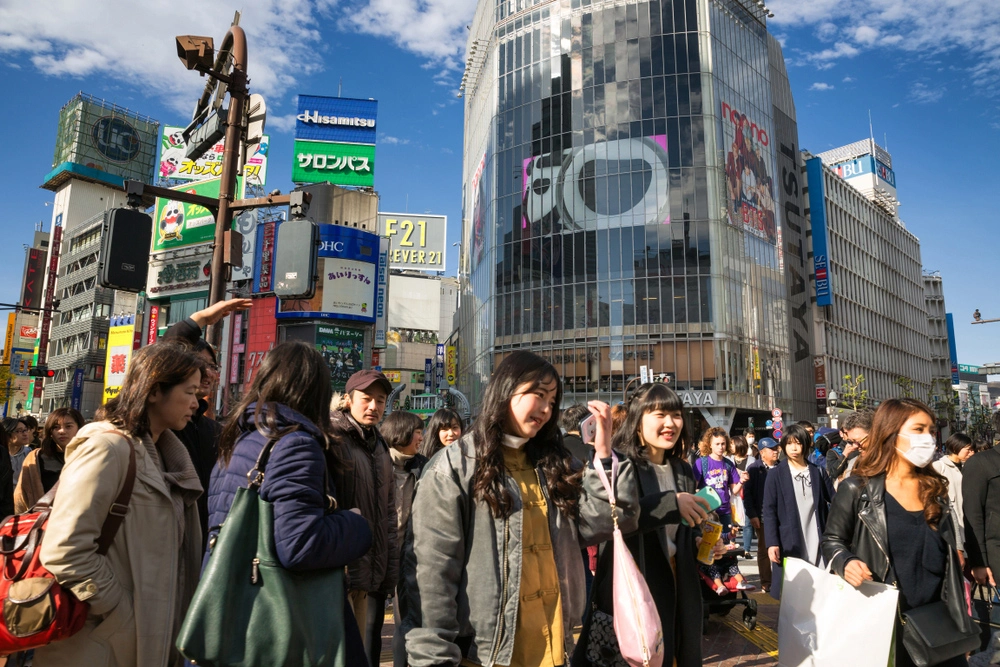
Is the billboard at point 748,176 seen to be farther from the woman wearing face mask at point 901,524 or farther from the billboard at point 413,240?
the billboard at point 413,240

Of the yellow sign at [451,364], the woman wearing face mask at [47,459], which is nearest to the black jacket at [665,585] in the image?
the woman wearing face mask at [47,459]

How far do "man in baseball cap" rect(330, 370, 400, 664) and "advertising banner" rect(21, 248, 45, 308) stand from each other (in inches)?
3467

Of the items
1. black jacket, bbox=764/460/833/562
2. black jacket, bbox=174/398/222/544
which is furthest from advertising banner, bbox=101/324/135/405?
black jacket, bbox=764/460/833/562

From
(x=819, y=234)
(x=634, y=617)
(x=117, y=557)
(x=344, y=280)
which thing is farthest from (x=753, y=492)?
(x=819, y=234)

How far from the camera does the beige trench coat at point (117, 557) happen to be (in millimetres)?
2369

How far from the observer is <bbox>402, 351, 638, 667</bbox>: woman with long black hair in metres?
2.34

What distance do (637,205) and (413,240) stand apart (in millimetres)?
42840

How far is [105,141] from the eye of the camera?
85.6 metres

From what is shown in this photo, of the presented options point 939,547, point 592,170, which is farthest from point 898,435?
point 592,170

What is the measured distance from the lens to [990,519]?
429 cm

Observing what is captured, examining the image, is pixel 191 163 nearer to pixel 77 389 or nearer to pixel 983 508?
pixel 77 389

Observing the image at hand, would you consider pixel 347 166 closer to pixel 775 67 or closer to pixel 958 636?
pixel 775 67

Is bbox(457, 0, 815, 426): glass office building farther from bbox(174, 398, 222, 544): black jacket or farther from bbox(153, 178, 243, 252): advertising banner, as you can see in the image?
bbox(174, 398, 222, 544): black jacket

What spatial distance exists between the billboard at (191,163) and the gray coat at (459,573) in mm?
61676
